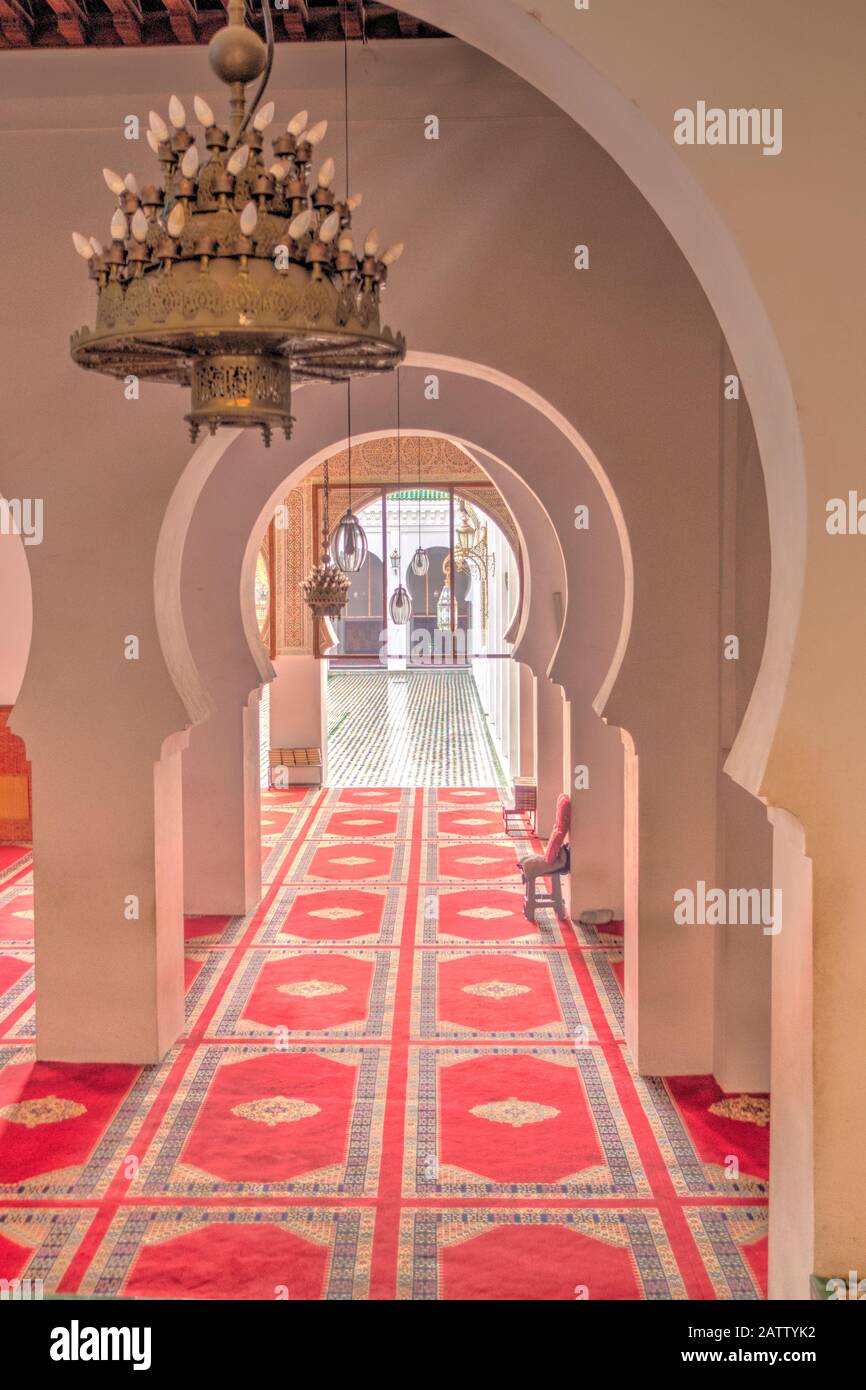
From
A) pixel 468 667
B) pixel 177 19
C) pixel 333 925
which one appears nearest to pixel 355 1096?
pixel 333 925

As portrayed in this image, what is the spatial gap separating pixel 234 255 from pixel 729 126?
0.93 m

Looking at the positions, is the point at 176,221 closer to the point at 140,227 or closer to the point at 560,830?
the point at 140,227

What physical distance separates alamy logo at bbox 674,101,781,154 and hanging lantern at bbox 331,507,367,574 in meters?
8.44

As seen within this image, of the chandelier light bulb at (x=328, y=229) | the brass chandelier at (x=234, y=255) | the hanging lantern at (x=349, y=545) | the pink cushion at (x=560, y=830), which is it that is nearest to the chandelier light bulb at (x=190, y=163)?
the brass chandelier at (x=234, y=255)

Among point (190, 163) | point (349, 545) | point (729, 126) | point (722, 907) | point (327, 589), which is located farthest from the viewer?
point (327, 589)

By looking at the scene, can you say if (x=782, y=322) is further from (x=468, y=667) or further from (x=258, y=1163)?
(x=468, y=667)

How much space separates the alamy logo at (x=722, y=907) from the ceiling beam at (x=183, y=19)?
3.87 m

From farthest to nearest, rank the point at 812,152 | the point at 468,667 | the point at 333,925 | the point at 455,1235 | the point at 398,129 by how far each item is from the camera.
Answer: the point at 468,667, the point at 333,925, the point at 398,129, the point at 455,1235, the point at 812,152

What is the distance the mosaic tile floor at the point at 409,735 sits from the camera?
15.0 metres

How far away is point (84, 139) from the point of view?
540 centimetres

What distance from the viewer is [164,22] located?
5.23 metres

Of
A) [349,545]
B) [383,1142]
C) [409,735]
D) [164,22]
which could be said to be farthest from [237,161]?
[409,735]

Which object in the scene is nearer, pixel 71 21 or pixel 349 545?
pixel 71 21

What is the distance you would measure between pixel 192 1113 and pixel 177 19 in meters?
4.13
